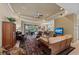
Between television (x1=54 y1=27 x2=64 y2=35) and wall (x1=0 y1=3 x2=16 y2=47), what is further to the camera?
television (x1=54 y1=27 x2=64 y2=35)

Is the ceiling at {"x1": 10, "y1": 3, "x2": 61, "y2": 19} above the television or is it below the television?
above

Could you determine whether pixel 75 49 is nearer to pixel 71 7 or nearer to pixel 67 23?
pixel 67 23

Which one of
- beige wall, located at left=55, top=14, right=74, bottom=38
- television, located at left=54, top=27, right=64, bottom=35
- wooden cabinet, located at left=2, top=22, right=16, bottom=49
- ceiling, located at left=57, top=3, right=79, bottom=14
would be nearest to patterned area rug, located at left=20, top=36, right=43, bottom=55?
wooden cabinet, located at left=2, top=22, right=16, bottom=49

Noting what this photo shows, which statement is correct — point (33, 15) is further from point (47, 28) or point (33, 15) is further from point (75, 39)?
point (75, 39)

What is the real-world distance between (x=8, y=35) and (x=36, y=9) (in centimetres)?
81

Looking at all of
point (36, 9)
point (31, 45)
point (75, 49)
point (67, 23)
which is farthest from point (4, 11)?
point (75, 49)

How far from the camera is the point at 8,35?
2631 mm

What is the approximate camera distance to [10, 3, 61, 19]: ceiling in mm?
2586

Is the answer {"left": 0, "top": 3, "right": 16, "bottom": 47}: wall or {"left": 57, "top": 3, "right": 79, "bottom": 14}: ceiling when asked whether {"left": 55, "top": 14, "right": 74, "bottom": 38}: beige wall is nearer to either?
{"left": 57, "top": 3, "right": 79, "bottom": 14}: ceiling

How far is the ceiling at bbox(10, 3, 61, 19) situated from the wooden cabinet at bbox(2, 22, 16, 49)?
0.33m

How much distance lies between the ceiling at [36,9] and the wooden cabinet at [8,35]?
13.0 inches

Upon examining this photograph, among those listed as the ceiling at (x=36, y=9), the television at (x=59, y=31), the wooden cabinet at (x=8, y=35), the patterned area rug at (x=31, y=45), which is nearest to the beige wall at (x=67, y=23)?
the television at (x=59, y=31)

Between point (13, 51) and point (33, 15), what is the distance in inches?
34.3
